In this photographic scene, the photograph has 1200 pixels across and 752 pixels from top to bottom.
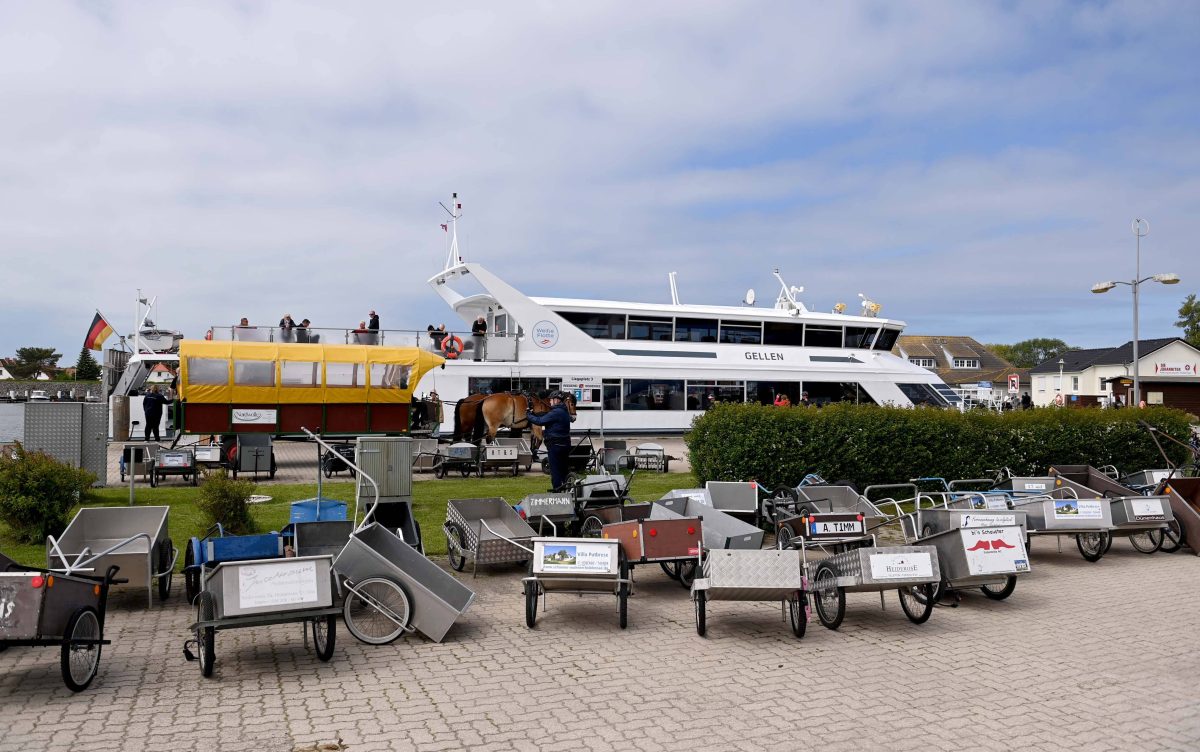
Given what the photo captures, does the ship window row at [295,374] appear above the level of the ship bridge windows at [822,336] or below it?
below

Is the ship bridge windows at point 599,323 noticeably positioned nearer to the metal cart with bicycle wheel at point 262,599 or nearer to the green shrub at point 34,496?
the green shrub at point 34,496

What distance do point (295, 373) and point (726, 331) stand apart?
1521 centimetres

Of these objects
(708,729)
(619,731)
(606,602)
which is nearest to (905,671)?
(708,729)

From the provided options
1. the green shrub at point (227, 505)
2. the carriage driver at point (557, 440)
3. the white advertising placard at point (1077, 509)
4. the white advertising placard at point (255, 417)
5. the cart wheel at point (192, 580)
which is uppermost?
the white advertising placard at point (255, 417)

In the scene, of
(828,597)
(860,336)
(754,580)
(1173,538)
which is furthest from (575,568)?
(860,336)

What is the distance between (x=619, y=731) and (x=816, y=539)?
4379 mm

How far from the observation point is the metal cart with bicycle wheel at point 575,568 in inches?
289

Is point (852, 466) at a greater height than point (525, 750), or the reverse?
point (852, 466)

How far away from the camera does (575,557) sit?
740 centimetres

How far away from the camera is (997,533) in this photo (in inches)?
318

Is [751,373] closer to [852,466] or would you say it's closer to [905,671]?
[852,466]

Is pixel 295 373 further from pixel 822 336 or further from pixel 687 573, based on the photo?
pixel 822 336

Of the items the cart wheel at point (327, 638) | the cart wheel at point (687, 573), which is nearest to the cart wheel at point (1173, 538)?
the cart wheel at point (687, 573)

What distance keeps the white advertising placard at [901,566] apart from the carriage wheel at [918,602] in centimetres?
24
